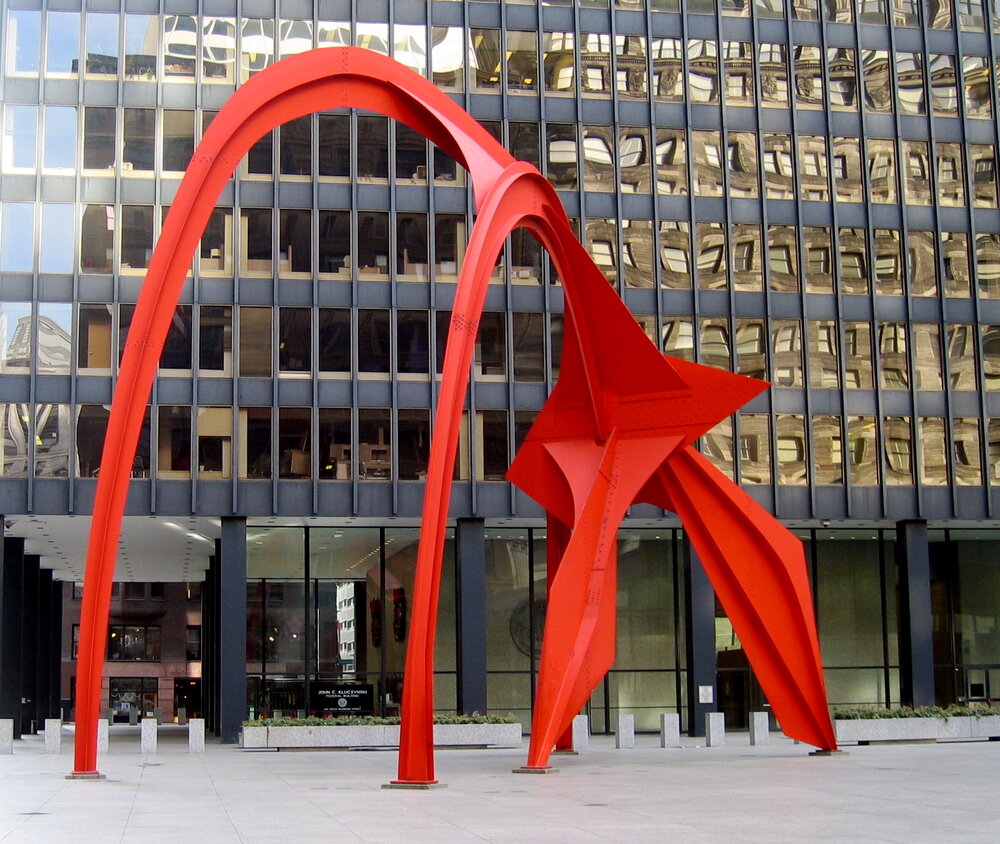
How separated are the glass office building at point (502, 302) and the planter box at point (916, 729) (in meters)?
8.59

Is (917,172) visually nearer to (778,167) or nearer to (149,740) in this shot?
(778,167)

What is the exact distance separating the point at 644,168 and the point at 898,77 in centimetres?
965

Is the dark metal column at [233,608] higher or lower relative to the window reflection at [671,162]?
lower

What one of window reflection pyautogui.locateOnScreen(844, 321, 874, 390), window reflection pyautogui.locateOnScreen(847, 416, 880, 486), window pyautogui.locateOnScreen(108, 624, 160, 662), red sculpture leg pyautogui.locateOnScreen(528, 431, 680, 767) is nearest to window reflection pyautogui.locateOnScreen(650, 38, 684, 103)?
window reflection pyautogui.locateOnScreen(844, 321, 874, 390)

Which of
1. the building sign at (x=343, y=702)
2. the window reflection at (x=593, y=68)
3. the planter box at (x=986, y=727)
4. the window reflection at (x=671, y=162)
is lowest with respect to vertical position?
the planter box at (x=986, y=727)

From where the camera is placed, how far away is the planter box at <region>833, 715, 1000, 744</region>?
35.8 meters

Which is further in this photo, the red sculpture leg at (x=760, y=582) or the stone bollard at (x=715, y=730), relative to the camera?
the stone bollard at (x=715, y=730)

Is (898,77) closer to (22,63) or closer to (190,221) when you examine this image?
(22,63)

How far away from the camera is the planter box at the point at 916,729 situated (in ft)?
118

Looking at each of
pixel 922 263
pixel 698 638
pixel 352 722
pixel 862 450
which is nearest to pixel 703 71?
pixel 922 263

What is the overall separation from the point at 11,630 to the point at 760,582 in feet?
89.5

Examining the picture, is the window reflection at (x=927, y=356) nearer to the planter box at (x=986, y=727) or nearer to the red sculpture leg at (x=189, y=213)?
the planter box at (x=986, y=727)

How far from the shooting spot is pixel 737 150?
46.4 m

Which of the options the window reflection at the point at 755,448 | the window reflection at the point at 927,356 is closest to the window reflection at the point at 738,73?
the window reflection at the point at 927,356
